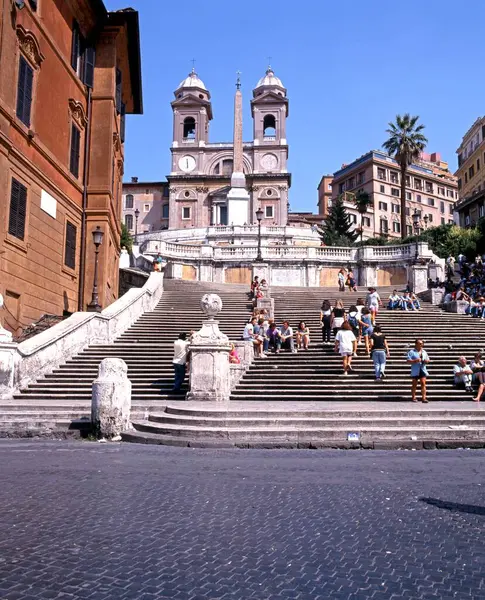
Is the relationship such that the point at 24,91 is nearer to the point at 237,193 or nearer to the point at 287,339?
the point at 287,339

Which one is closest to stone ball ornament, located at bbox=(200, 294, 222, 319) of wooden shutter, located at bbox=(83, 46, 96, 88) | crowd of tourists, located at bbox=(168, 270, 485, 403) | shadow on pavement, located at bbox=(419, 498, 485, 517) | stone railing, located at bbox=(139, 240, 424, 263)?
crowd of tourists, located at bbox=(168, 270, 485, 403)

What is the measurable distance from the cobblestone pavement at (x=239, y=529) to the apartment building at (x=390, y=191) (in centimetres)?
8154

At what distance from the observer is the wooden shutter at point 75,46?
73.5 feet

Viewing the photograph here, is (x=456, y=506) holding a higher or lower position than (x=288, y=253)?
lower

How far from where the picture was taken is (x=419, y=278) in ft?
108

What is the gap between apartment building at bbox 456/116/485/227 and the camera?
61.2 m

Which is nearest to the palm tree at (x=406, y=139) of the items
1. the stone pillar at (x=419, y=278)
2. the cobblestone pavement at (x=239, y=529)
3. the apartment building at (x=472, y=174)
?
the apartment building at (x=472, y=174)

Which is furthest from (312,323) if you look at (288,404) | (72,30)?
(72,30)

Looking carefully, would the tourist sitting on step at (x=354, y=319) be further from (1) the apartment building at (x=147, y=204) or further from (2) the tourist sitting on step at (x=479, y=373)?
(1) the apartment building at (x=147, y=204)

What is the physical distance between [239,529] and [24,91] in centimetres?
1637

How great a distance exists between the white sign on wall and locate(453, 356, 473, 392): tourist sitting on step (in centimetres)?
1305

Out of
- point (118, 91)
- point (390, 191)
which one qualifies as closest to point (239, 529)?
point (118, 91)

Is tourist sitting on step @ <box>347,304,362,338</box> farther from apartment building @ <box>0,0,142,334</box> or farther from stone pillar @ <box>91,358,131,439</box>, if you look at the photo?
apartment building @ <box>0,0,142,334</box>

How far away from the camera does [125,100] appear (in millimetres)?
31859
